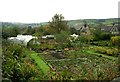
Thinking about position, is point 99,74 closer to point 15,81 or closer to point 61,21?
point 15,81

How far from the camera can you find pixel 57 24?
35062 mm

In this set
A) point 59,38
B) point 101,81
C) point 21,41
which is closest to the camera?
point 101,81

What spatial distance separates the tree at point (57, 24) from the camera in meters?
35.0

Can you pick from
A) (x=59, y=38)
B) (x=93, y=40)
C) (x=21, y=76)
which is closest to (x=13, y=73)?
(x=21, y=76)

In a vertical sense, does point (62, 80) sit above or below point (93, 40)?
above

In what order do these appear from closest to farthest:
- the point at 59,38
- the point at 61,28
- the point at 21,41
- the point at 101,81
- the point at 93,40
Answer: the point at 101,81, the point at 21,41, the point at 59,38, the point at 93,40, the point at 61,28

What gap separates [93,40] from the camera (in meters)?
29.1

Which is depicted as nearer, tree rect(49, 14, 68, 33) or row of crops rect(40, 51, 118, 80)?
row of crops rect(40, 51, 118, 80)

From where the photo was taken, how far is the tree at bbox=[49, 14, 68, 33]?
3497 cm

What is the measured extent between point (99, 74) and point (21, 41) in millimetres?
15892

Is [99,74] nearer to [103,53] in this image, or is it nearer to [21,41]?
[103,53]

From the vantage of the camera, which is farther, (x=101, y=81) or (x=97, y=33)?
(x=97, y=33)

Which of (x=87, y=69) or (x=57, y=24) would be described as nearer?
(x=87, y=69)

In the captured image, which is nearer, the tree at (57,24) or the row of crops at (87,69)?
the row of crops at (87,69)
